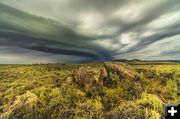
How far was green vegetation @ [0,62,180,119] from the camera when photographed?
18.6 metres

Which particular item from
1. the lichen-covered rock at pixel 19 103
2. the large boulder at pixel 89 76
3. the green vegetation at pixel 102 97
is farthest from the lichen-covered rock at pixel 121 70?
the lichen-covered rock at pixel 19 103

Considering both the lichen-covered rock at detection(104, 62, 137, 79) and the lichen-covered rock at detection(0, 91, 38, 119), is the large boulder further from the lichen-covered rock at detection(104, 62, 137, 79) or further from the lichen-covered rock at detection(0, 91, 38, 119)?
the lichen-covered rock at detection(0, 91, 38, 119)

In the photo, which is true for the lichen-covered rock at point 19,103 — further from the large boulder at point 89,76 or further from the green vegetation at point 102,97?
the large boulder at point 89,76

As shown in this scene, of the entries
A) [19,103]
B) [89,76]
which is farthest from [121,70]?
[19,103]

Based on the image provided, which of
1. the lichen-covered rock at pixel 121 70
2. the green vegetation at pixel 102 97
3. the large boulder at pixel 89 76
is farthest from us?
the lichen-covered rock at pixel 121 70

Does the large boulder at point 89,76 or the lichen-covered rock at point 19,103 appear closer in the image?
the lichen-covered rock at point 19,103

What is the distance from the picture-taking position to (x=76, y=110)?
19.0 meters

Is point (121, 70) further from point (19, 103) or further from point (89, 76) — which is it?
point (19, 103)

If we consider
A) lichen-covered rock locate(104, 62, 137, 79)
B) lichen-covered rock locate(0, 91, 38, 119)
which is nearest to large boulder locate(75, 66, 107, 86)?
lichen-covered rock locate(104, 62, 137, 79)

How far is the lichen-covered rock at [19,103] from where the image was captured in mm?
19703

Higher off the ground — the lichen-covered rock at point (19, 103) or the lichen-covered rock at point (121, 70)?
the lichen-covered rock at point (121, 70)

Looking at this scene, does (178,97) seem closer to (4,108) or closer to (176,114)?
(176,114)

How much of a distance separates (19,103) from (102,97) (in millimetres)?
6625

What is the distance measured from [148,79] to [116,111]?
5606 mm
